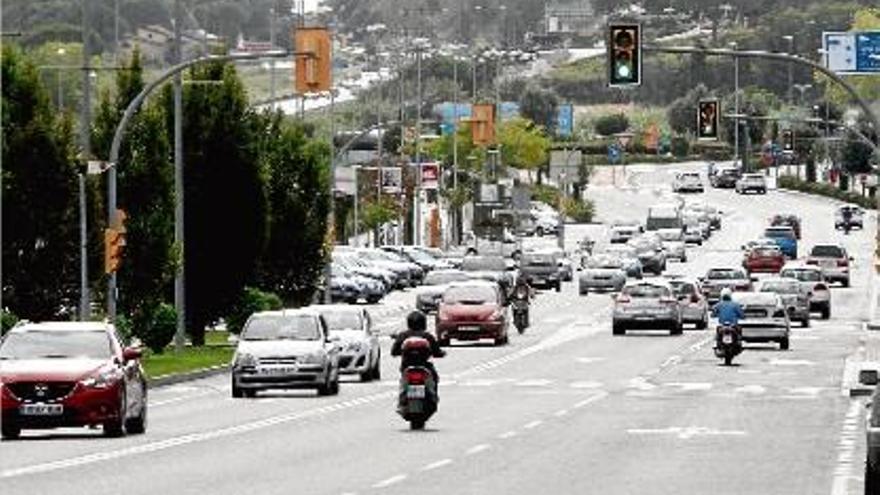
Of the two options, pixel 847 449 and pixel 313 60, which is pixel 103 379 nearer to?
pixel 847 449

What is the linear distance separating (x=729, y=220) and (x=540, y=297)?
8098cm

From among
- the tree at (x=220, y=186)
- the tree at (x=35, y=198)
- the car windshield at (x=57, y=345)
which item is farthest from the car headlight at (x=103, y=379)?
the tree at (x=220, y=186)

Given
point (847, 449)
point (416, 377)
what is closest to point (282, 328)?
point (416, 377)

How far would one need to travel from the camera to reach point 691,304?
86.9 metres

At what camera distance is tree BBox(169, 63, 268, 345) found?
7575 centimetres

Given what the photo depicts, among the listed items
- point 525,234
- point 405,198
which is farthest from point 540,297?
point 525,234

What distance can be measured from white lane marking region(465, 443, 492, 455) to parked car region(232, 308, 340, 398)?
46.2 ft

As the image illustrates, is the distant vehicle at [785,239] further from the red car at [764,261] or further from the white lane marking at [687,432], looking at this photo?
the white lane marking at [687,432]

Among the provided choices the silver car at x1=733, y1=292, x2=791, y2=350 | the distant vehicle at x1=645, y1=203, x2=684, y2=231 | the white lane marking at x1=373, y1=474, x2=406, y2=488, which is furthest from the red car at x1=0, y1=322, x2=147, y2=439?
the distant vehicle at x1=645, y1=203, x2=684, y2=231

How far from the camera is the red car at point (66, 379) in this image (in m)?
37.3

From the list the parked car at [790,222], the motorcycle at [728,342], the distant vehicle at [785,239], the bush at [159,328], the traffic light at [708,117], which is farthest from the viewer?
the parked car at [790,222]

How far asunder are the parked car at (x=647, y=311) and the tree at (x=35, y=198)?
21088 mm

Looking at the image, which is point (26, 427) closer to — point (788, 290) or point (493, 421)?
point (493, 421)

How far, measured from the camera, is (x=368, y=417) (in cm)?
4406
